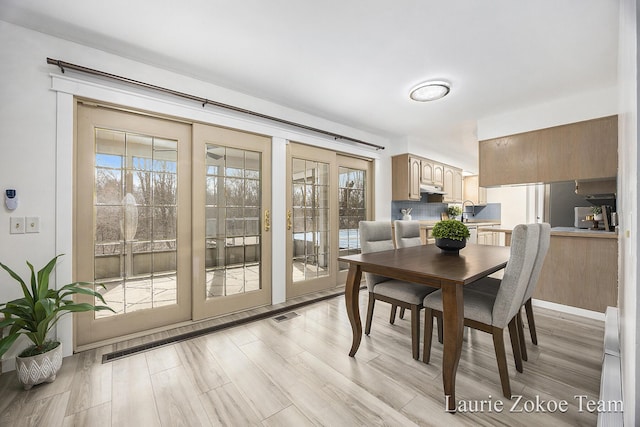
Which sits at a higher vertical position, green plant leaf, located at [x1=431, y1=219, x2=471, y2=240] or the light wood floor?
green plant leaf, located at [x1=431, y1=219, x2=471, y2=240]

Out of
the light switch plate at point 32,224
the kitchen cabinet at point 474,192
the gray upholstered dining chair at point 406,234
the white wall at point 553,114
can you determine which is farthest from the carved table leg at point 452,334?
the kitchen cabinet at point 474,192

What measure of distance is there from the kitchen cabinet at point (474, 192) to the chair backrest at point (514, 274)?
18.8 ft

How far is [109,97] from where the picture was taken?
212 cm

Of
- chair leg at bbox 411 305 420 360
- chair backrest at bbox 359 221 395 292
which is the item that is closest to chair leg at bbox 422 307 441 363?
chair leg at bbox 411 305 420 360

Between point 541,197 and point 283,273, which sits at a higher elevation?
point 541,197

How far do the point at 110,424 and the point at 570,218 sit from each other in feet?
21.2

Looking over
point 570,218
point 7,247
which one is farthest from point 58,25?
point 570,218

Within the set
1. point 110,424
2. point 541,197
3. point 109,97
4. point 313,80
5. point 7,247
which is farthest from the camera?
point 541,197

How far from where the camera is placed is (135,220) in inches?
92.2

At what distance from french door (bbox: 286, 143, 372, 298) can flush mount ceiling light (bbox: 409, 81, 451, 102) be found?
1.35 meters

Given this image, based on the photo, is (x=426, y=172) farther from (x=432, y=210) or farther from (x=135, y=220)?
(x=135, y=220)

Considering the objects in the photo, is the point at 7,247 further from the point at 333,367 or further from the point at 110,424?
the point at 333,367

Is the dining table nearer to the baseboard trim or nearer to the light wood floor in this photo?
the light wood floor

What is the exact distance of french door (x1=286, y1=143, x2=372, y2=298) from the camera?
342cm
